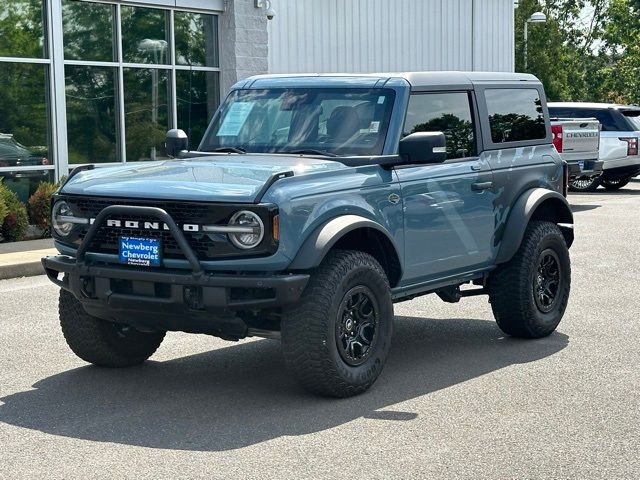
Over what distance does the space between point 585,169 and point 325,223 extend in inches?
656

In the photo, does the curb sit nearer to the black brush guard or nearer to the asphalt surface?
the asphalt surface

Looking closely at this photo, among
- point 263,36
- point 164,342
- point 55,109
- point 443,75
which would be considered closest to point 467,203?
point 443,75

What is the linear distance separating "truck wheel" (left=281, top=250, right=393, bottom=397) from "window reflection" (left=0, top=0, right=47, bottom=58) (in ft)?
39.0

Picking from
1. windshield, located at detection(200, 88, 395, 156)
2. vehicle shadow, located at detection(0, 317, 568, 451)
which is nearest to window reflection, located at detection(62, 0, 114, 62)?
windshield, located at detection(200, 88, 395, 156)

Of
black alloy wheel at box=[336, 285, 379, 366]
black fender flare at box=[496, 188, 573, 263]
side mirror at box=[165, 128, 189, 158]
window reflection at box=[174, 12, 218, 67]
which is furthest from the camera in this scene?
window reflection at box=[174, 12, 218, 67]

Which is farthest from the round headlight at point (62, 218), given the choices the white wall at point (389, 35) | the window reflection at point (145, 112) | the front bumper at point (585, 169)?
the front bumper at point (585, 169)

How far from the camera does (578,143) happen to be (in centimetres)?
2230

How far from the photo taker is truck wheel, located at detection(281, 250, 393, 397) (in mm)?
6820

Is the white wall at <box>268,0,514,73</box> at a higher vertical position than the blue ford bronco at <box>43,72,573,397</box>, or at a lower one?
higher

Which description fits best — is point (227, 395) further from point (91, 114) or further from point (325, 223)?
point (91, 114)

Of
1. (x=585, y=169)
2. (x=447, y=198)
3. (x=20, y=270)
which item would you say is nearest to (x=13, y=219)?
(x=20, y=270)

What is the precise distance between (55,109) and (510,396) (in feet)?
41.4

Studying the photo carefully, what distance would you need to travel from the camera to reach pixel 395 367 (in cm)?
807

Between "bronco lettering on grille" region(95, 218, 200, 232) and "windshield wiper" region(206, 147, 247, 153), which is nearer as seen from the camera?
"bronco lettering on grille" region(95, 218, 200, 232)
